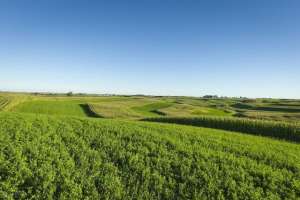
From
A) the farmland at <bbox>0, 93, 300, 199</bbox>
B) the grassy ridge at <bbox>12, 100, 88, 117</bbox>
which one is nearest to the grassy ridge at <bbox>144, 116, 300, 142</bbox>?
the farmland at <bbox>0, 93, 300, 199</bbox>

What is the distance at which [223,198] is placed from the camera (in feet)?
46.8

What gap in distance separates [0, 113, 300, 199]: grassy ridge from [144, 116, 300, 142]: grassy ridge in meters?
12.9

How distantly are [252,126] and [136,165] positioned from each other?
91.6ft

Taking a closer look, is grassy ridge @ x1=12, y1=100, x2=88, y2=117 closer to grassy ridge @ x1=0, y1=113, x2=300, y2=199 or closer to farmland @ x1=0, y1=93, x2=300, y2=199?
farmland @ x1=0, y1=93, x2=300, y2=199

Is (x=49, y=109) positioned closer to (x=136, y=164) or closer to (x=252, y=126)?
(x=252, y=126)

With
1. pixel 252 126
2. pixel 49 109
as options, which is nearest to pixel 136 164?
pixel 252 126

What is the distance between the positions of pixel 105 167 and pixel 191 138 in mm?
10230

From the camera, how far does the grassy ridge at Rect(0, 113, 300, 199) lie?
1456cm

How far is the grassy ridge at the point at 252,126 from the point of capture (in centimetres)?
3556

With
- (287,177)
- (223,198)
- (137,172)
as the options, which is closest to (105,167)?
(137,172)

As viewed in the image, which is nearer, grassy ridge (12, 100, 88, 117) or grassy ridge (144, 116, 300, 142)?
grassy ridge (144, 116, 300, 142)

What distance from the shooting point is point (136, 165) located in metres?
17.4

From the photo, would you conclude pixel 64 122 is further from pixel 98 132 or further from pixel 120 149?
pixel 120 149

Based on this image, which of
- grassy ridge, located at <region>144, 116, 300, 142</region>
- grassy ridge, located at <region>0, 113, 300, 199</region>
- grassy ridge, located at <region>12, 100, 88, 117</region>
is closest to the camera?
grassy ridge, located at <region>0, 113, 300, 199</region>
